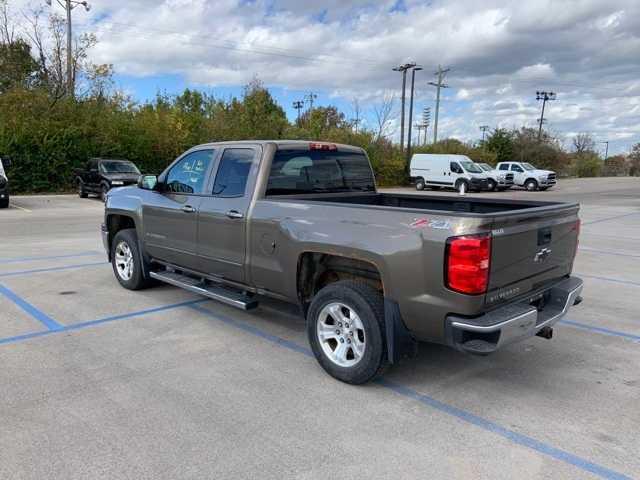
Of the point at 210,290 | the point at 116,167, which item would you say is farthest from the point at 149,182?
the point at 116,167

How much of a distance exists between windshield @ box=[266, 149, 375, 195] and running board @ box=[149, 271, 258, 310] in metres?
1.06

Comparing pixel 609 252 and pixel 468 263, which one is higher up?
pixel 468 263

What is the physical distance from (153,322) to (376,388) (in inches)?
103

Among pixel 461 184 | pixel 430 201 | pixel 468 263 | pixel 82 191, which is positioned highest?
pixel 430 201

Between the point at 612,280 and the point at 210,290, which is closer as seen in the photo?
the point at 210,290

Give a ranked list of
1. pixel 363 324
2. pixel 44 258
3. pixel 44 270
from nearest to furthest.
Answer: pixel 363 324 < pixel 44 270 < pixel 44 258

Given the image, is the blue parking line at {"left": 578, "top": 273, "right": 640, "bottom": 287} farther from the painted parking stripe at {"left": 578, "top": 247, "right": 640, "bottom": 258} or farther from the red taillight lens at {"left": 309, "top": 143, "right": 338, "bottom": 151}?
the red taillight lens at {"left": 309, "top": 143, "right": 338, "bottom": 151}

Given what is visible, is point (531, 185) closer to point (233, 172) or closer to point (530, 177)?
point (530, 177)

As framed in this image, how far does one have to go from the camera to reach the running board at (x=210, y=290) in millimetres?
4773

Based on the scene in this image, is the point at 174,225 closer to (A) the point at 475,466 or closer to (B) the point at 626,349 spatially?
(A) the point at 475,466

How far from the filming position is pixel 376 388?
3.87m

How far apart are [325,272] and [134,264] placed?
10.0ft

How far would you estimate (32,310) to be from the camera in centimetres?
561

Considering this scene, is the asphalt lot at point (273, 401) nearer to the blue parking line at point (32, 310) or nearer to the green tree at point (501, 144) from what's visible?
the blue parking line at point (32, 310)
